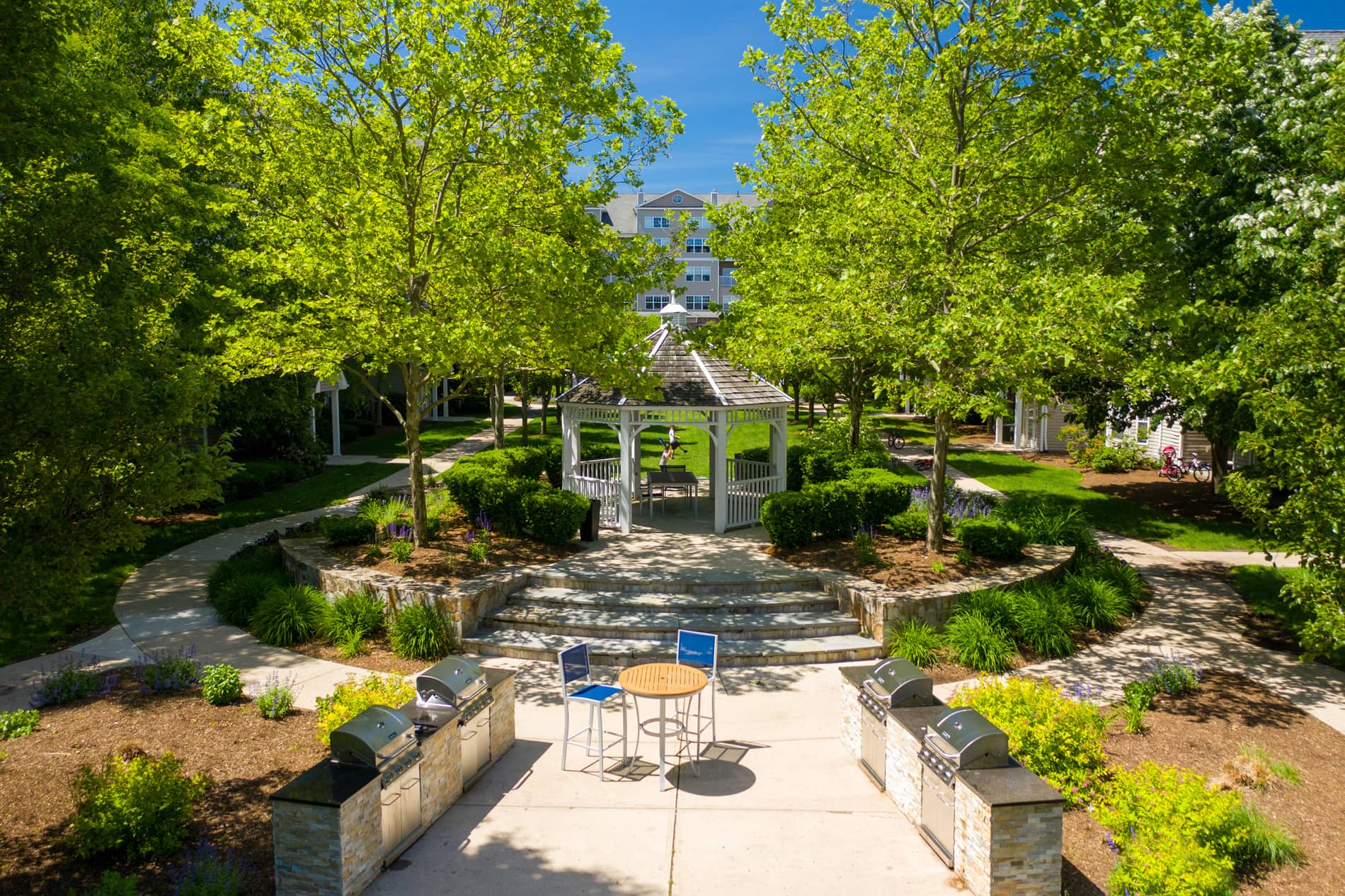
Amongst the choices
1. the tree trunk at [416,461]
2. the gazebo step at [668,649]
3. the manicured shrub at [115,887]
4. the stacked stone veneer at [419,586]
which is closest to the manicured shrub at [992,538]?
the gazebo step at [668,649]

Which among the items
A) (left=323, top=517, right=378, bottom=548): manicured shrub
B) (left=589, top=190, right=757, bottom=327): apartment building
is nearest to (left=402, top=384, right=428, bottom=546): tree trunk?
(left=323, top=517, right=378, bottom=548): manicured shrub

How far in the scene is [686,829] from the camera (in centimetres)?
679

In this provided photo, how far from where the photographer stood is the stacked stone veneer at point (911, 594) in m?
10.9

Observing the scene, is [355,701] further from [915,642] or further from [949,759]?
[915,642]

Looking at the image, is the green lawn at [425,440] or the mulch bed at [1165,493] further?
the green lawn at [425,440]

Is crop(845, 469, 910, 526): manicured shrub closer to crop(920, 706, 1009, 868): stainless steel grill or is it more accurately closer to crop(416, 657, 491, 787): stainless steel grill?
crop(920, 706, 1009, 868): stainless steel grill

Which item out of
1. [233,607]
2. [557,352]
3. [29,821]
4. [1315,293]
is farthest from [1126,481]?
[29,821]

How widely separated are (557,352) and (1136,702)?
960cm

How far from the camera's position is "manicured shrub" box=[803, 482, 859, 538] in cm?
1414

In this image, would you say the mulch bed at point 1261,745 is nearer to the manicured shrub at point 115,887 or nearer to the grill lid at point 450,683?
the grill lid at point 450,683

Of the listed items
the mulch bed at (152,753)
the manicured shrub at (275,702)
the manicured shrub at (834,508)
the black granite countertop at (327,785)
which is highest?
Result: the manicured shrub at (834,508)

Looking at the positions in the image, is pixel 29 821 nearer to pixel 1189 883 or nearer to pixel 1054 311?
pixel 1189 883

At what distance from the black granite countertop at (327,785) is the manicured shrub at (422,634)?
4.69 metres

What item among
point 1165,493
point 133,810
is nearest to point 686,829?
point 133,810
